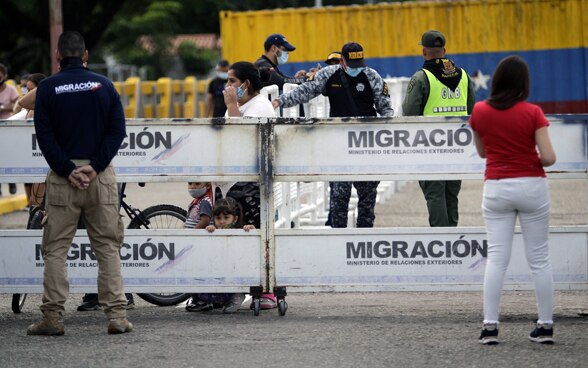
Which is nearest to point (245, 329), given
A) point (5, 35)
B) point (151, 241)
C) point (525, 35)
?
point (151, 241)

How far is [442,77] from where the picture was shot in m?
10.6

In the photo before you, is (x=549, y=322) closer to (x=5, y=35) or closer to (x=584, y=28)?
(x=584, y=28)

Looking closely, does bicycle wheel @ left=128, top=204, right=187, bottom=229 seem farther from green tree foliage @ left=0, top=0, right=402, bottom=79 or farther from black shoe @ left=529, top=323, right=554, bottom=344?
green tree foliage @ left=0, top=0, right=402, bottom=79

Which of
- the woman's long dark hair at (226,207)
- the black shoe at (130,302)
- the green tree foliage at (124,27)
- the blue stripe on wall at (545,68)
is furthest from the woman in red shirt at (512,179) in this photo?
the green tree foliage at (124,27)

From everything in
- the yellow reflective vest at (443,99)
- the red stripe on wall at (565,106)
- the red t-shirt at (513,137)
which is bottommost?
the red t-shirt at (513,137)

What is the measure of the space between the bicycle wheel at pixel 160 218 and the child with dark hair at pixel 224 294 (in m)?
0.54

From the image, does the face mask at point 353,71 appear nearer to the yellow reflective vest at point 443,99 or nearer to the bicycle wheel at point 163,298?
the yellow reflective vest at point 443,99

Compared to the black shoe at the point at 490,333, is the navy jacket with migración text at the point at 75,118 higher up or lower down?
higher up

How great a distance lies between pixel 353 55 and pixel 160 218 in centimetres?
223

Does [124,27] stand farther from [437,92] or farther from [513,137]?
[513,137]

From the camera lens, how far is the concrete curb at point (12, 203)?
60.3 feet

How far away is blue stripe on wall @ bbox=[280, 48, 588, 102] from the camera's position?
91.7 ft

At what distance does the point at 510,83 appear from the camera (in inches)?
297

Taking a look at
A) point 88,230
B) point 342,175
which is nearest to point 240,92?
point 342,175
